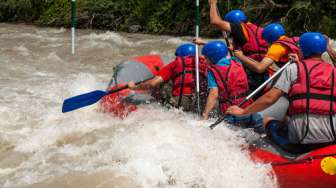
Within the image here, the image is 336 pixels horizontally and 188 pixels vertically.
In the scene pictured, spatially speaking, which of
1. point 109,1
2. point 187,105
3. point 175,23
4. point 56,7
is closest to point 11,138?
point 187,105

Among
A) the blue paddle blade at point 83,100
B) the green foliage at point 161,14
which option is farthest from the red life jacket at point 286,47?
the green foliage at point 161,14

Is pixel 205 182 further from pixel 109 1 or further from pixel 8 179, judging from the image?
pixel 109 1

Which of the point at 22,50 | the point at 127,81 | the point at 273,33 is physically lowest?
the point at 22,50

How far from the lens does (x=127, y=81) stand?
17.5 ft

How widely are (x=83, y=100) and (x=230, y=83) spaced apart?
161 centimetres

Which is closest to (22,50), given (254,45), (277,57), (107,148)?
(107,148)

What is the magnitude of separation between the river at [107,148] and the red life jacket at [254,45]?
2.69 ft

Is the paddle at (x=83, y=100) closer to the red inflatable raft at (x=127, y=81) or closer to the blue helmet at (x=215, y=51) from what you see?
the red inflatable raft at (x=127, y=81)

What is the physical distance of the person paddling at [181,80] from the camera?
4.63m

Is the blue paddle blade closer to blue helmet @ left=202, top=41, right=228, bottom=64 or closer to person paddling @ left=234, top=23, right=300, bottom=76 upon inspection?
blue helmet @ left=202, top=41, right=228, bottom=64

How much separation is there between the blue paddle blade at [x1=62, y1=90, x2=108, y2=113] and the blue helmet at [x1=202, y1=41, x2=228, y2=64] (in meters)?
1.27

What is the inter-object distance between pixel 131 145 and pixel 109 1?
11.6m

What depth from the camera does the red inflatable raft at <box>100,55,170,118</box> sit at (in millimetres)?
5125

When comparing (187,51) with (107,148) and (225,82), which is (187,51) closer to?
(225,82)
